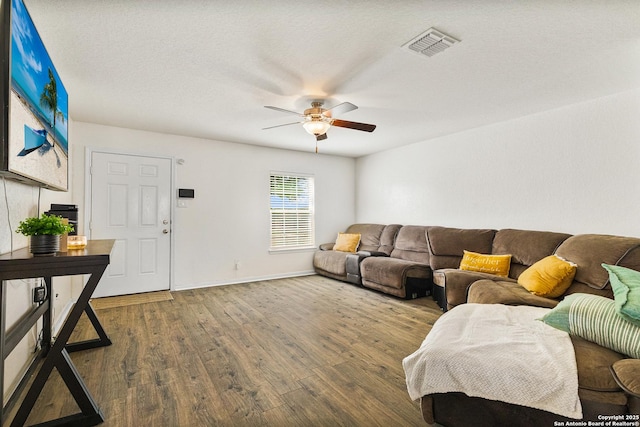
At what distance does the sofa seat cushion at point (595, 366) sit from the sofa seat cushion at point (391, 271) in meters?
2.66

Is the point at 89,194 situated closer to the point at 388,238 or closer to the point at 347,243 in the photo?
the point at 347,243

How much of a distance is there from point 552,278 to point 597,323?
4.01 ft

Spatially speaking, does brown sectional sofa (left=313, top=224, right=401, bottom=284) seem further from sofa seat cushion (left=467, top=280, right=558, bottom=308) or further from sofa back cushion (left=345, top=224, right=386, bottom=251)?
sofa seat cushion (left=467, top=280, right=558, bottom=308)

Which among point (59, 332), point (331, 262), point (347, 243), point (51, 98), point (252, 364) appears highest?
point (51, 98)

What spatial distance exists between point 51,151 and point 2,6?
1.07m

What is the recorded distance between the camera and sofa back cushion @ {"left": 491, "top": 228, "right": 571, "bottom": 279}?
10.7ft

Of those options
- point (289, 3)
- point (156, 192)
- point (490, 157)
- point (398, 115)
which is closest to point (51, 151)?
point (289, 3)

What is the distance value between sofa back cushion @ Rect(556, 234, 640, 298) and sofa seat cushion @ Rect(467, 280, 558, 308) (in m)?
0.33

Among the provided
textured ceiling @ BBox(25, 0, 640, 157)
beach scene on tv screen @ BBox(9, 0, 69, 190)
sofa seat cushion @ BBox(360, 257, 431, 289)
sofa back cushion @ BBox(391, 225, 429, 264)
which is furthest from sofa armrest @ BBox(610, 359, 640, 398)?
sofa back cushion @ BBox(391, 225, 429, 264)

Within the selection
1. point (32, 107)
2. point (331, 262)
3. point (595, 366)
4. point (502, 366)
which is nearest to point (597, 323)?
point (595, 366)

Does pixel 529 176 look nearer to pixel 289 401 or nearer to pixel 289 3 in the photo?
pixel 289 3

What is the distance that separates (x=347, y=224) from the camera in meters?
6.59

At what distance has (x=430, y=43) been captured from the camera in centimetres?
215

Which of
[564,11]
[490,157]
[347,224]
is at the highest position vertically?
[564,11]
